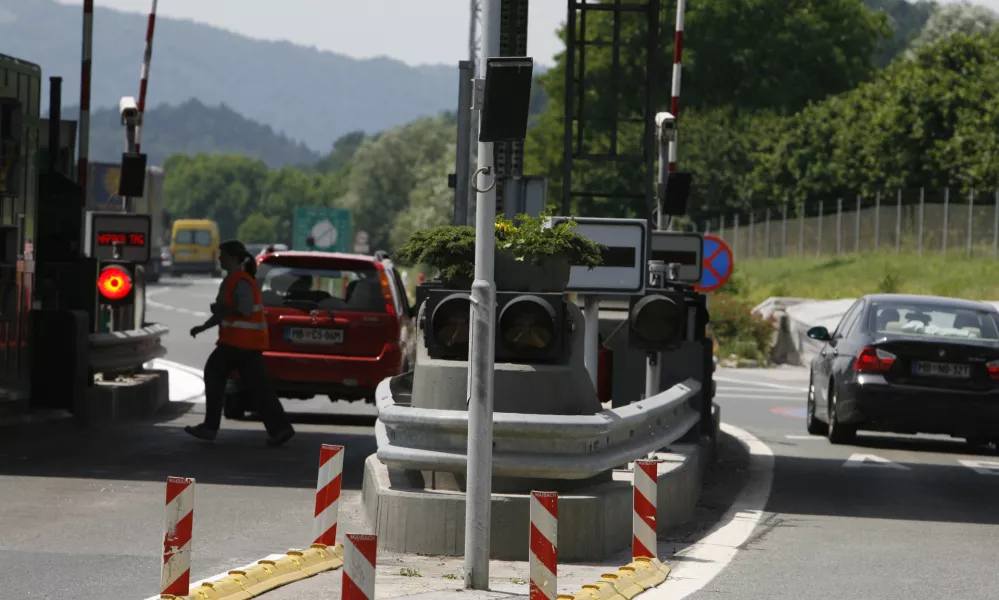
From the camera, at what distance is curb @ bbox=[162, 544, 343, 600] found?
8.07 m

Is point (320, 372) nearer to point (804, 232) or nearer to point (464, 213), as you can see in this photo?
point (464, 213)

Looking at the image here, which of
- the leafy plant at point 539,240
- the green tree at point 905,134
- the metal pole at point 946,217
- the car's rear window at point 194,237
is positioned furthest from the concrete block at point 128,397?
the car's rear window at point 194,237

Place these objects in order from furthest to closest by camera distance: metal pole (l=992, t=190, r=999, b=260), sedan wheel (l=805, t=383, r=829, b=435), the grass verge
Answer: metal pole (l=992, t=190, r=999, b=260) < the grass verge < sedan wheel (l=805, t=383, r=829, b=435)

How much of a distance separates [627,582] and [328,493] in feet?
4.89

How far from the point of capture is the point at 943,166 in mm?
64562

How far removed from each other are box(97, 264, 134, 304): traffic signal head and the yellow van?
8330cm

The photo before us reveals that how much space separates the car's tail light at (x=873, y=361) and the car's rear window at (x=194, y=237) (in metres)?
88.5

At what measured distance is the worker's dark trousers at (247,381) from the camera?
642 inches

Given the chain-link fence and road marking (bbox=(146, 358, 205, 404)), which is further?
the chain-link fence

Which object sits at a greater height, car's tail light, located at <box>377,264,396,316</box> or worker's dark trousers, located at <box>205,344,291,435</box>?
Answer: car's tail light, located at <box>377,264,396,316</box>

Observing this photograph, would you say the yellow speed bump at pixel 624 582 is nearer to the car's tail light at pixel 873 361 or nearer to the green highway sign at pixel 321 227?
the car's tail light at pixel 873 361

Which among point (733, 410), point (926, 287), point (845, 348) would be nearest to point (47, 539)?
point (845, 348)

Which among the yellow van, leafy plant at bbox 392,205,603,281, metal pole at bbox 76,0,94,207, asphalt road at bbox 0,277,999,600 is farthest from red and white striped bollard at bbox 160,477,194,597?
the yellow van

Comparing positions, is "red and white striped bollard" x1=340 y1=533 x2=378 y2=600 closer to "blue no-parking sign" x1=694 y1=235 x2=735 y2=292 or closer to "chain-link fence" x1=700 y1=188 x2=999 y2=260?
"blue no-parking sign" x1=694 y1=235 x2=735 y2=292
